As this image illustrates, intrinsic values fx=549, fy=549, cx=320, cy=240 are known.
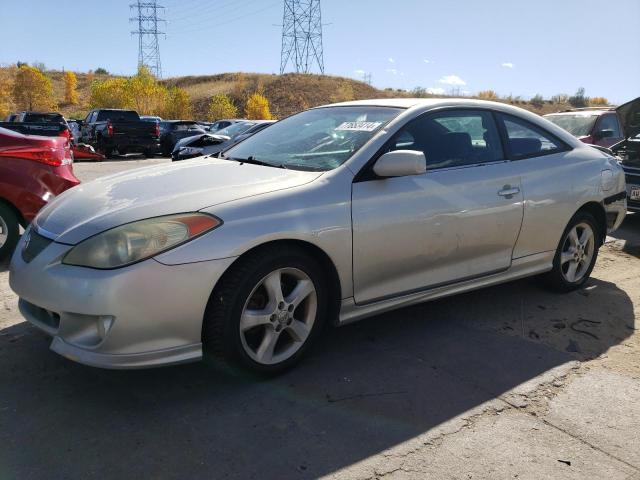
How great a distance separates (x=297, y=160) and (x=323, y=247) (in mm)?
769

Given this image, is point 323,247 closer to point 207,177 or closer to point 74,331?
point 207,177

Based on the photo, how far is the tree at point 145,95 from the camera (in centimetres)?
4981

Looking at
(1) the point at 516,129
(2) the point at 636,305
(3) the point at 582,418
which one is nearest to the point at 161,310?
(3) the point at 582,418

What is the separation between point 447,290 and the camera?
12.1 ft

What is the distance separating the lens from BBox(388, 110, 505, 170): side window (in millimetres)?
3617

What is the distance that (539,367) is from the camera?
131 inches

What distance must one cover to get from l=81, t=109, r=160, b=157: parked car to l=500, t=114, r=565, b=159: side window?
17867mm

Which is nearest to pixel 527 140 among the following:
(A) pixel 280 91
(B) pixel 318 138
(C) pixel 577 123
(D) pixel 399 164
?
(D) pixel 399 164

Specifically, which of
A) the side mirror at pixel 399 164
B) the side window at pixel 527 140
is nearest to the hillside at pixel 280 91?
the side window at pixel 527 140

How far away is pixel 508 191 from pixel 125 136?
1821cm

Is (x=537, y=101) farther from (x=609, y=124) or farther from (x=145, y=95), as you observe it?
(x=609, y=124)

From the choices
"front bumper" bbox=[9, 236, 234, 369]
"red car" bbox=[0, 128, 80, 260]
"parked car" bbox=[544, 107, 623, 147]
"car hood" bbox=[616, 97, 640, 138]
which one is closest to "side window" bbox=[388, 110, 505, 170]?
"front bumper" bbox=[9, 236, 234, 369]

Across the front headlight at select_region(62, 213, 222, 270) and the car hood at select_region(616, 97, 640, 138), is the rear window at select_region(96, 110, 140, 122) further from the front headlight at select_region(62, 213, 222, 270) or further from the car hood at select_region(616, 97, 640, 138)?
the front headlight at select_region(62, 213, 222, 270)

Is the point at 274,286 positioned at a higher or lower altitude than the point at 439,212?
lower
